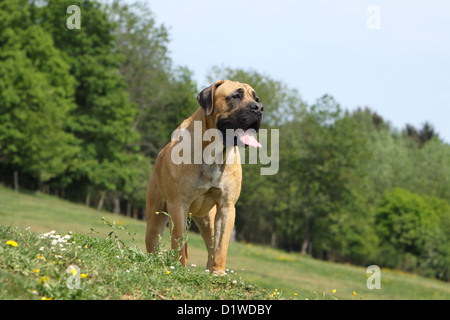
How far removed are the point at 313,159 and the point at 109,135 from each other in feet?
60.9

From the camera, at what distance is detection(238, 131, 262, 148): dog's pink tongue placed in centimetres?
575

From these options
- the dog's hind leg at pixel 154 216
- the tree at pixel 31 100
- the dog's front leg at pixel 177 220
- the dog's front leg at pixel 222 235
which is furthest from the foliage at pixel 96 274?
the tree at pixel 31 100

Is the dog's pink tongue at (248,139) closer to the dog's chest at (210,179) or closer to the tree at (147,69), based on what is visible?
the dog's chest at (210,179)

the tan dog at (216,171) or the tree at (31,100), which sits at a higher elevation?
the tree at (31,100)

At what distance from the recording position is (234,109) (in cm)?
584

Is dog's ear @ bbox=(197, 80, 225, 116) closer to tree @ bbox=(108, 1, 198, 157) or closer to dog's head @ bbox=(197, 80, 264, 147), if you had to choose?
dog's head @ bbox=(197, 80, 264, 147)

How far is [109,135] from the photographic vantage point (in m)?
43.6

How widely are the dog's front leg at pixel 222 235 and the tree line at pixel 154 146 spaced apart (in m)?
33.0

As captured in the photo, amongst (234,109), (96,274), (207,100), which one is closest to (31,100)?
(207,100)

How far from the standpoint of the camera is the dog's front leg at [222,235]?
5879 millimetres

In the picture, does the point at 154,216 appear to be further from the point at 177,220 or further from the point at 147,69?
the point at 147,69

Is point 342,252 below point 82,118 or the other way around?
below
